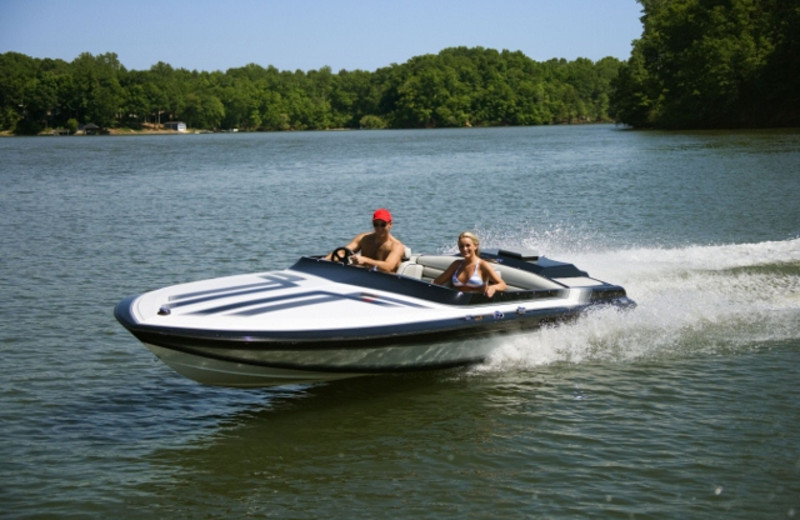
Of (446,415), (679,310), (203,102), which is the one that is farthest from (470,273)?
(203,102)

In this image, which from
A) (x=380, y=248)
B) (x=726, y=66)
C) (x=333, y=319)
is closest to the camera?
(x=333, y=319)

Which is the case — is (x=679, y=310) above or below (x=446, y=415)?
above

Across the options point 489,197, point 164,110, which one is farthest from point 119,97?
point 489,197

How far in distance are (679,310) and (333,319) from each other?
17.4 ft

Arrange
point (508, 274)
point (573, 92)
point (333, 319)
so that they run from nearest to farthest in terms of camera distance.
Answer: point (333, 319)
point (508, 274)
point (573, 92)

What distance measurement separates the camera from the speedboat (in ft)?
28.1

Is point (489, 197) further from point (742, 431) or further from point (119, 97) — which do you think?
point (119, 97)

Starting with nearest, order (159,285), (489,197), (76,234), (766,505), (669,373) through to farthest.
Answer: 1. (766,505)
2. (669,373)
3. (159,285)
4. (76,234)
5. (489,197)

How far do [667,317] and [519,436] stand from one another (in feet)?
13.7

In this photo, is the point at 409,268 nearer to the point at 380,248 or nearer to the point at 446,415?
the point at 380,248

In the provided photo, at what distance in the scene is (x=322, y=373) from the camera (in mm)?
9195

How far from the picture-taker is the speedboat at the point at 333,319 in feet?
28.1

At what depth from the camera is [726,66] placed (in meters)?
79.6

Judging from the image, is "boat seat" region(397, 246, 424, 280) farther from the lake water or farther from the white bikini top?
the lake water
